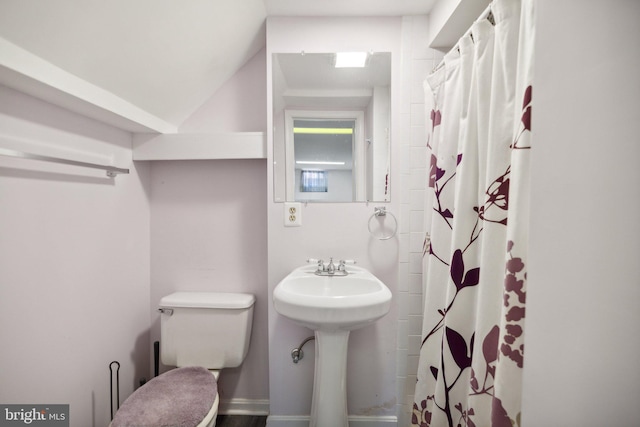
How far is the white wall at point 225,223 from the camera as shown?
161 centimetres

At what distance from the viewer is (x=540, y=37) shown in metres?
0.67

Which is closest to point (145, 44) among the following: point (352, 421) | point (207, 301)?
point (207, 301)

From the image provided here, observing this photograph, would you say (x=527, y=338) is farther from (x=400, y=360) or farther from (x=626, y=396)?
(x=400, y=360)

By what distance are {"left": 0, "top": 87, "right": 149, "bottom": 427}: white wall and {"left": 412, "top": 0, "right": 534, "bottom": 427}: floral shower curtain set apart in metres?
1.49

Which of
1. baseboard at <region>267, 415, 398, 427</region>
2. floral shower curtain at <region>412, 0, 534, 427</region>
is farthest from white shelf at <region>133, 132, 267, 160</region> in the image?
baseboard at <region>267, 415, 398, 427</region>

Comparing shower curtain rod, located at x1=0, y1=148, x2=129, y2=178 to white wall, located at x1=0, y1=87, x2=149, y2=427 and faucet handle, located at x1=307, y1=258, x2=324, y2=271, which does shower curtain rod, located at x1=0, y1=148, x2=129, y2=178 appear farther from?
faucet handle, located at x1=307, y1=258, x2=324, y2=271

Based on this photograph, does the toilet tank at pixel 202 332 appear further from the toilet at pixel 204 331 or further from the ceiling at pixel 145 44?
the ceiling at pixel 145 44

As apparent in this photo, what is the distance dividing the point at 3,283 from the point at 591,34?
185 centimetres

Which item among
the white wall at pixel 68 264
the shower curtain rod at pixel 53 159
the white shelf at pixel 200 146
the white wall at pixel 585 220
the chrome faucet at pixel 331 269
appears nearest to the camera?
the white wall at pixel 585 220

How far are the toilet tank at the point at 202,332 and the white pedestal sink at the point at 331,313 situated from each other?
42 centimetres

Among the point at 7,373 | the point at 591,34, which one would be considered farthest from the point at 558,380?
the point at 7,373
